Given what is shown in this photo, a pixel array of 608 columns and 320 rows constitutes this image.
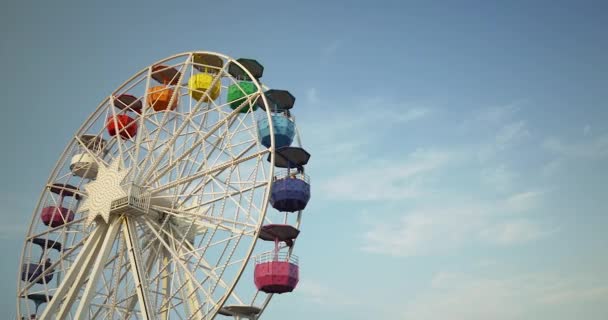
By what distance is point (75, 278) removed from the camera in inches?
870

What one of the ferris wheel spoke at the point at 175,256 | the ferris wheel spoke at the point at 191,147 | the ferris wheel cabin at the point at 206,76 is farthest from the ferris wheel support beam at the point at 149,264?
the ferris wheel cabin at the point at 206,76

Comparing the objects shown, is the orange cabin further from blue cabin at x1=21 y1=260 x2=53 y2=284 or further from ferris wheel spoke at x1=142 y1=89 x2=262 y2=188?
blue cabin at x1=21 y1=260 x2=53 y2=284

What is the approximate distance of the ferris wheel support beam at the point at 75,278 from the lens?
2100 cm

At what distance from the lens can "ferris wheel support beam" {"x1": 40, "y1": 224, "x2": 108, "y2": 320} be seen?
827 inches

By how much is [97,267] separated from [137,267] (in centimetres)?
178

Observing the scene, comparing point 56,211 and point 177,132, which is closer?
point 177,132

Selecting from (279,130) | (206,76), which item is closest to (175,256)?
(279,130)

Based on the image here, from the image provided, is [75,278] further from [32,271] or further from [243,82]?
[243,82]

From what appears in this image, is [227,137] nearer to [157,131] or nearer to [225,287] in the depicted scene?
[157,131]

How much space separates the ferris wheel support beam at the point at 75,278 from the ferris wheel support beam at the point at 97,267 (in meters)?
0.40

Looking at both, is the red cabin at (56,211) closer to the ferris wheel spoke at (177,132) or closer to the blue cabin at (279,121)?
the ferris wheel spoke at (177,132)

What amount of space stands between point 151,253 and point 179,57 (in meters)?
8.57

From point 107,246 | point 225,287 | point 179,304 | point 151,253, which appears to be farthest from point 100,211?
point 225,287

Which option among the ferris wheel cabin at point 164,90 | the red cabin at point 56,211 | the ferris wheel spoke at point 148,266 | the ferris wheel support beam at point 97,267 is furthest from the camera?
the red cabin at point 56,211
